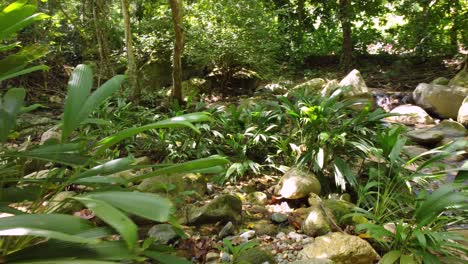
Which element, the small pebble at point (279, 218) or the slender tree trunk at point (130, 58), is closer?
the small pebble at point (279, 218)

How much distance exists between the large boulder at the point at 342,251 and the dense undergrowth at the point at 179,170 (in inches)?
3.2

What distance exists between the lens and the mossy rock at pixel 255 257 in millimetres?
1646

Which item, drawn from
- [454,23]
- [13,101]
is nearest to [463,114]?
[454,23]

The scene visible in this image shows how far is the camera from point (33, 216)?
0.62 metres

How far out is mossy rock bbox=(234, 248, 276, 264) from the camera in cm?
165

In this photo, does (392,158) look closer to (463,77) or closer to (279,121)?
(279,121)

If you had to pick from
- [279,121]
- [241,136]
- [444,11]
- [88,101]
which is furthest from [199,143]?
[444,11]

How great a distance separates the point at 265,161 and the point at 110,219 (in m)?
2.69

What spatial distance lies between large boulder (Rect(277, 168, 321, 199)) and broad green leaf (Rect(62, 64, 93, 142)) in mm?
1748

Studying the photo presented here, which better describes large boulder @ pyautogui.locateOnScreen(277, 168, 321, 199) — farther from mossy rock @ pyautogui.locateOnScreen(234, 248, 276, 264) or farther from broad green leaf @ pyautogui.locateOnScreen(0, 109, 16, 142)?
broad green leaf @ pyautogui.locateOnScreen(0, 109, 16, 142)

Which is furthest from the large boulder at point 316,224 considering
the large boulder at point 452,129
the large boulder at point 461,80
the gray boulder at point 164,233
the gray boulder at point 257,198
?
the large boulder at point 461,80

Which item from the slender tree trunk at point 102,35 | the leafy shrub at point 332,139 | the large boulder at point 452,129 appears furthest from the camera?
the slender tree trunk at point 102,35

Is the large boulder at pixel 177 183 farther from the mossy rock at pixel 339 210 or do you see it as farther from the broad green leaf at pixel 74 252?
the broad green leaf at pixel 74 252

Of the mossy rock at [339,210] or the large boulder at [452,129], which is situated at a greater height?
the mossy rock at [339,210]
